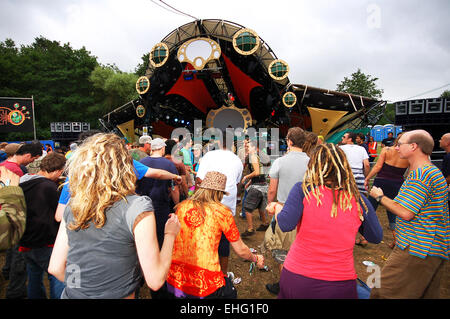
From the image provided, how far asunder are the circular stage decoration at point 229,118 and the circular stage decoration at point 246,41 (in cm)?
531

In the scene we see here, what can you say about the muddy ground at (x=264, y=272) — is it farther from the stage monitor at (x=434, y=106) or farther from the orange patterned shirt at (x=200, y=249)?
the stage monitor at (x=434, y=106)

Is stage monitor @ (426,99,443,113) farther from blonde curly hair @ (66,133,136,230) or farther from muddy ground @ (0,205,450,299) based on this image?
blonde curly hair @ (66,133,136,230)

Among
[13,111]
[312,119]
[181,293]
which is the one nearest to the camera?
[181,293]

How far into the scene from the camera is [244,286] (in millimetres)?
2906

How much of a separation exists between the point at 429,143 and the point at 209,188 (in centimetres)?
173

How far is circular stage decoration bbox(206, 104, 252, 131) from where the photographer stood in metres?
14.6

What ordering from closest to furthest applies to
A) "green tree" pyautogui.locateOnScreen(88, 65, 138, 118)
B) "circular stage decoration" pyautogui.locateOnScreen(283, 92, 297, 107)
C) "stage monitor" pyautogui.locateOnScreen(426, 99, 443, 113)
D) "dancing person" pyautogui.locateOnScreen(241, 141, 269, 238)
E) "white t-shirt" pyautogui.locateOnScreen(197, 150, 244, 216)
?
"white t-shirt" pyautogui.locateOnScreen(197, 150, 244, 216) < "dancing person" pyautogui.locateOnScreen(241, 141, 269, 238) < "stage monitor" pyautogui.locateOnScreen(426, 99, 443, 113) < "circular stage decoration" pyautogui.locateOnScreen(283, 92, 297, 107) < "green tree" pyautogui.locateOnScreen(88, 65, 138, 118)

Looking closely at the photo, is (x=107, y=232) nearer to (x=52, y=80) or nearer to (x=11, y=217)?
(x=11, y=217)

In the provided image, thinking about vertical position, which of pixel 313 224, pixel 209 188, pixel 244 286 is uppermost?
pixel 209 188

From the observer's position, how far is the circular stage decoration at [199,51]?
1006cm

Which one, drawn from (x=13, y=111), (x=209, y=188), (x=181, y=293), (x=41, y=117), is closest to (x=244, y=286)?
(x=181, y=293)

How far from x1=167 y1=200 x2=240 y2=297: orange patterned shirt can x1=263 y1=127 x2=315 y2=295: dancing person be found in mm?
→ 1150

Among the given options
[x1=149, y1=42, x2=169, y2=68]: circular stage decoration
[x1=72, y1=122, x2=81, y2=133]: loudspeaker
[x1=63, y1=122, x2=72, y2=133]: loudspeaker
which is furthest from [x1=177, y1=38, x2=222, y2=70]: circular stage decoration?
[x1=63, y1=122, x2=72, y2=133]: loudspeaker

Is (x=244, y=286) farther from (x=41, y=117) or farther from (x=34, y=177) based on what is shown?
(x=41, y=117)
